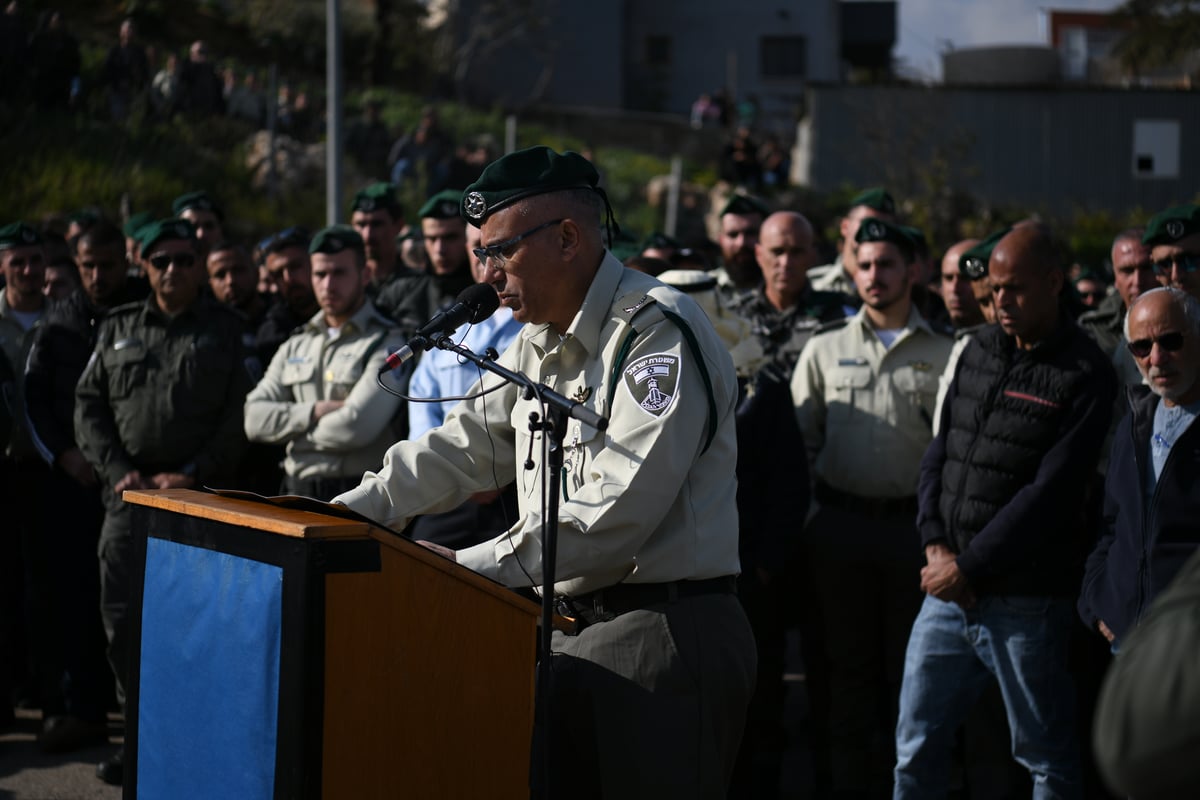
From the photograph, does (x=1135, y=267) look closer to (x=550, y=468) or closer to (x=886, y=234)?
(x=886, y=234)

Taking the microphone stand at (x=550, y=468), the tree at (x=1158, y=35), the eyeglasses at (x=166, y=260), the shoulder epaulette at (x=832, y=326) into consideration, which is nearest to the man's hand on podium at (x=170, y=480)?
the eyeglasses at (x=166, y=260)

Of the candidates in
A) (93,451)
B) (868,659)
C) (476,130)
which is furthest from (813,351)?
(476,130)

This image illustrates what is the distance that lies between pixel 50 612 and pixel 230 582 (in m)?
4.21

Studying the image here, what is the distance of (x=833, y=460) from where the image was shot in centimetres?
585

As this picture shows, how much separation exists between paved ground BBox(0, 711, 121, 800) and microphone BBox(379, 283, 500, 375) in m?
3.54

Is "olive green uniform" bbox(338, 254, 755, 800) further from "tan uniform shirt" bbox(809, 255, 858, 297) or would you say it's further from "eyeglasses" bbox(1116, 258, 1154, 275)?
"tan uniform shirt" bbox(809, 255, 858, 297)

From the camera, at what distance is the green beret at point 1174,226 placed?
5.33 meters

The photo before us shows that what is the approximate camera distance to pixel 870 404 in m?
5.79

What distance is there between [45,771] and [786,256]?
13.9 ft

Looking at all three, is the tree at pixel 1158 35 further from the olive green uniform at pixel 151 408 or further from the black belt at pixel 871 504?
the olive green uniform at pixel 151 408

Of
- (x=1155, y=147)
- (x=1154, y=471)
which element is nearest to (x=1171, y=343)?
(x=1154, y=471)

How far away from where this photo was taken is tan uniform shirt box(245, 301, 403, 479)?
6047mm

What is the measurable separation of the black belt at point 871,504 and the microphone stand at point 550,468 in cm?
282

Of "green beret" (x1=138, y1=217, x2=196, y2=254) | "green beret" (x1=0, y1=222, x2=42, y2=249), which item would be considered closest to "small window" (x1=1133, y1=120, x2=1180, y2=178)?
"green beret" (x1=0, y1=222, x2=42, y2=249)
